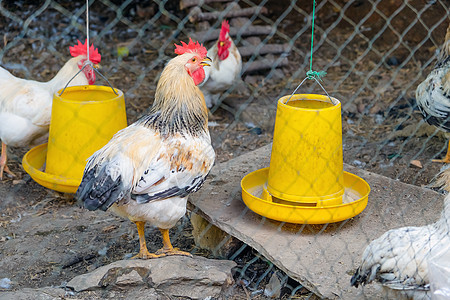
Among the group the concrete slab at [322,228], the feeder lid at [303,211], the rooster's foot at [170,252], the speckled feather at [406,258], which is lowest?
the rooster's foot at [170,252]

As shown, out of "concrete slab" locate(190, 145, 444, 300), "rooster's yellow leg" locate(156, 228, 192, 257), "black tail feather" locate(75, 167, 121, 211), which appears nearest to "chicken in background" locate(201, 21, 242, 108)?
"concrete slab" locate(190, 145, 444, 300)

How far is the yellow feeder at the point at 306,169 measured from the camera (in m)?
2.43

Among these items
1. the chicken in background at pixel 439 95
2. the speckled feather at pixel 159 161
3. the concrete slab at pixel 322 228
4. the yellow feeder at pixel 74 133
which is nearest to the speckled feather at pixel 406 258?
the concrete slab at pixel 322 228

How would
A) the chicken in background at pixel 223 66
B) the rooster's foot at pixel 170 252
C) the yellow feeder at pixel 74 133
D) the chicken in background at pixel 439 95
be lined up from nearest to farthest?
the rooster's foot at pixel 170 252
the yellow feeder at pixel 74 133
the chicken in background at pixel 439 95
the chicken in background at pixel 223 66

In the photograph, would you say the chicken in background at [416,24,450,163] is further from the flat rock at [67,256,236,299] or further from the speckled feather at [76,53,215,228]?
the flat rock at [67,256,236,299]

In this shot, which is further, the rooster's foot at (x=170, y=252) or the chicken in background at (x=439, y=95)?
the chicken in background at (x=439, y=95)

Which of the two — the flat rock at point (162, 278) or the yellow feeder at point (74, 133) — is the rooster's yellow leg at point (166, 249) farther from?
the yellow feeder at point (74, 133)

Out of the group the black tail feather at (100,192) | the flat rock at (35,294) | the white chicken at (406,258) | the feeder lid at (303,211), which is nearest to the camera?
the white chicken at (406,258)

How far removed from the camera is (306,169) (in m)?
2.53

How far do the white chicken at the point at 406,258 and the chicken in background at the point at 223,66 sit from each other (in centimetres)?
237

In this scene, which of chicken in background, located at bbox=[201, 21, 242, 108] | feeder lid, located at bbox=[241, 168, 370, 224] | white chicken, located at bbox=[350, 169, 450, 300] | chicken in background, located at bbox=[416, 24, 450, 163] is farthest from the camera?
chicken in background, located at bbox=[201, 21, 242, 108]

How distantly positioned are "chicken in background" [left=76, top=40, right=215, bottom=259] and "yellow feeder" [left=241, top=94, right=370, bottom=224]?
0.31 meters

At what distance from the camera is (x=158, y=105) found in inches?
100.0

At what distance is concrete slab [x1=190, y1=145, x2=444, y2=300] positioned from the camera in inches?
88.9
